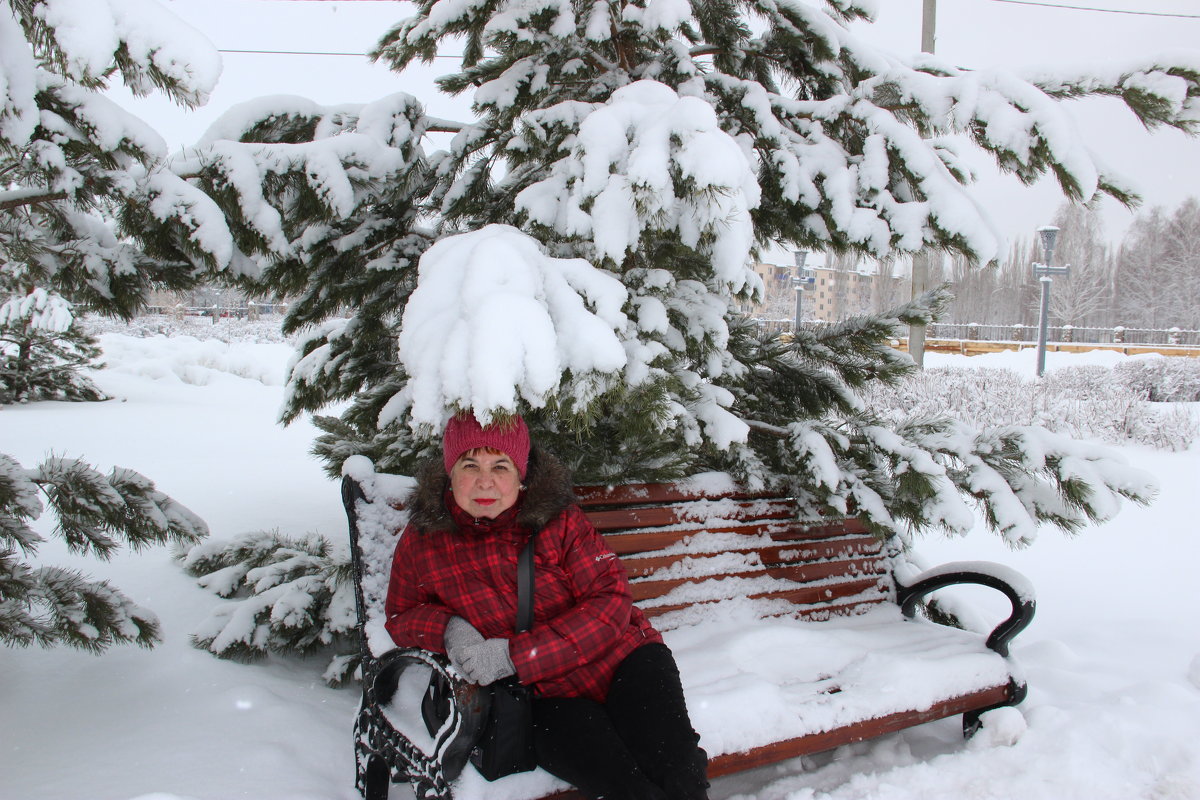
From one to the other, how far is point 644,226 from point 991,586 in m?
1.94

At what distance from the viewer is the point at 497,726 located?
76.5 inches

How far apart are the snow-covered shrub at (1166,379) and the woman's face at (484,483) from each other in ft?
42.7

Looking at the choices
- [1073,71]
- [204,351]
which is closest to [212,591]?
[1073,71]

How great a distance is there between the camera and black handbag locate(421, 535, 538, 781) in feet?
6.33

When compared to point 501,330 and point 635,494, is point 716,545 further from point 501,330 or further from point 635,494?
point 501,330

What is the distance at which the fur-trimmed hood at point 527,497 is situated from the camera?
2.34m

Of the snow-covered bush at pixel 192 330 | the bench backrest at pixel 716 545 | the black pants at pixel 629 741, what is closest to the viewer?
the black pants at pixel 629 741

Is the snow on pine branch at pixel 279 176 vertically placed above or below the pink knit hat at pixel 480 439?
above

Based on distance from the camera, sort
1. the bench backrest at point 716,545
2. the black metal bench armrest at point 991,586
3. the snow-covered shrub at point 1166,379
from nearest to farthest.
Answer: the black metal bench armrest at point 991,586 < the bench backrest at point 716,545 < the snow-covered shrub at point 1166,379

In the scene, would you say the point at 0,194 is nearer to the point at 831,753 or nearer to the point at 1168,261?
the point at 831,753

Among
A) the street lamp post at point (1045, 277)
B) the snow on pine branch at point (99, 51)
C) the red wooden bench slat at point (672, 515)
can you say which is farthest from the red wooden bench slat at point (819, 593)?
the street lamp post at point (1045, 277)

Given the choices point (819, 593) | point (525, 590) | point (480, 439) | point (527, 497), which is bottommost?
point (819, 593)

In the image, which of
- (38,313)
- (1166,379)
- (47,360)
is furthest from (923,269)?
(47,360)

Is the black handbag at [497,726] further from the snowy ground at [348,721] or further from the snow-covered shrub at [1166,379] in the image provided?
the snow-covered shrub at [1166,379]
